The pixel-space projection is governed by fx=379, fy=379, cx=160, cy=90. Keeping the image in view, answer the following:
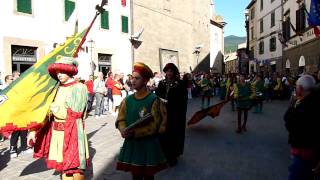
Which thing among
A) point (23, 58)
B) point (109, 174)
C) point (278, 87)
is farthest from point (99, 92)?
point (278, 87)

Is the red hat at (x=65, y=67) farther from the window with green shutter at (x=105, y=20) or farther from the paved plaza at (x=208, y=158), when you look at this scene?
the window with green shutter at (x=105, y=20)

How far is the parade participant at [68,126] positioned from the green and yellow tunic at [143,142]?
23.0 inches

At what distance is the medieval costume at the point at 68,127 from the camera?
4.31 m

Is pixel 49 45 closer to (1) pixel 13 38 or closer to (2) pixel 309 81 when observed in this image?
(1) pixel 13 38

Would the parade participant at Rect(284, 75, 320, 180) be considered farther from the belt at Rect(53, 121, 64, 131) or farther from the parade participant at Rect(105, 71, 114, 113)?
the parade participant at Rect(105, 71, 114, 113)

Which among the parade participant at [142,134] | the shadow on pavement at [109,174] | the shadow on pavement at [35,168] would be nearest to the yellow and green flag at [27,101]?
the parade participant at [142,134]

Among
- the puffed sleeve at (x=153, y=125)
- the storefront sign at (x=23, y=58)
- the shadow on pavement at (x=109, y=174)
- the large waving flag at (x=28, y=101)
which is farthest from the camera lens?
the storefront sign at (x=23, y=58)

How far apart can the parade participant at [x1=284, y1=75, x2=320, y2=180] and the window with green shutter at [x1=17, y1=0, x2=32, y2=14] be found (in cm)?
1629

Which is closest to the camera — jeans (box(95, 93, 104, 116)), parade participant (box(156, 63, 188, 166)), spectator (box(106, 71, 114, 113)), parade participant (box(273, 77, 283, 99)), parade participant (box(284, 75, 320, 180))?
parade participant (box(284, 75, 320, 180))

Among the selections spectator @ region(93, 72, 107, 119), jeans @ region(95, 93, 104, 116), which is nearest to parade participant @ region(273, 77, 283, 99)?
spectator @ region(93, 72, 107, 119)

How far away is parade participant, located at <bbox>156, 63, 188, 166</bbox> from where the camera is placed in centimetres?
655

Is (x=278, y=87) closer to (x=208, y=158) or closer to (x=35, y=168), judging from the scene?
(x=208, y=158)

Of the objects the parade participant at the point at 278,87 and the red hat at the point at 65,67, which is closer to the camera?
the red hat at the point at 65,67

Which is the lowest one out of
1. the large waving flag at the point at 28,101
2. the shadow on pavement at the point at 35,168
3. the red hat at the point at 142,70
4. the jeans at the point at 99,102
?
the shadow on pavement at the point at 35,168
